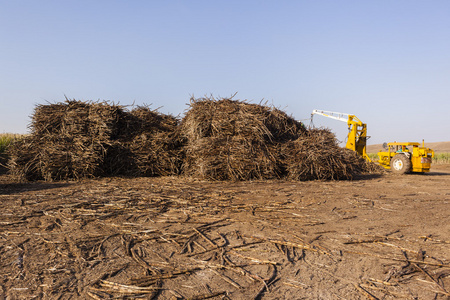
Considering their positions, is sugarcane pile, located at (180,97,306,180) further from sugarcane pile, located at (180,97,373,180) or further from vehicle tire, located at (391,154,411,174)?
vehicle tire, located at (391,154,411,174)

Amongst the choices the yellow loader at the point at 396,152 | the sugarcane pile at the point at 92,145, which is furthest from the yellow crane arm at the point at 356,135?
the sugarcane pile at the point at 92,145

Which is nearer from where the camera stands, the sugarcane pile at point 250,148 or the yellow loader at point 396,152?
the sugarcane pile at point 250,148

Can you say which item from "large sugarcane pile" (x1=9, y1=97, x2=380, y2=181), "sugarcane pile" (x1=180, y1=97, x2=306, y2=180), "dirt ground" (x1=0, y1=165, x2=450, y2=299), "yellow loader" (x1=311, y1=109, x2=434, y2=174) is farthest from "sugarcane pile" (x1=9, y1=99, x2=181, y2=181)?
"yellow loader" (x1=311, y1=109, x2=434, y2=174)

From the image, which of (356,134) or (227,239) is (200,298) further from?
(356,134)

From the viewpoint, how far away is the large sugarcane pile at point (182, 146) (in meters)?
8.70

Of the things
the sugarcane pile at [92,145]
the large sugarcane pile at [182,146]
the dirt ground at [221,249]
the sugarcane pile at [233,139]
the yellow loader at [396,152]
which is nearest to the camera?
the dirt ground at [221,249]

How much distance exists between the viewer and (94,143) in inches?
369

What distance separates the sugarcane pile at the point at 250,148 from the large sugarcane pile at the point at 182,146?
0.03m

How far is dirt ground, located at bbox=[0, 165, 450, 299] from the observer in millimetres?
2477

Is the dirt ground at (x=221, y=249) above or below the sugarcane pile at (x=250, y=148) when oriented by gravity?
below

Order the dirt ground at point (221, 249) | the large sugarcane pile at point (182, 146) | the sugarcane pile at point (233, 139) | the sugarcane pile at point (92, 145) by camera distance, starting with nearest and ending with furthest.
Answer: the dirt ground at point (221, 249) < the sugarcane pile at point (233, 139) < the large sugarcane pile at point (182, 146) < the sugarcane pile at point (92, 145)

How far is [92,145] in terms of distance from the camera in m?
9.25

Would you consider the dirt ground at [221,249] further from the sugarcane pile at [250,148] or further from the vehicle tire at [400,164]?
the vehicle tire at [400,164]

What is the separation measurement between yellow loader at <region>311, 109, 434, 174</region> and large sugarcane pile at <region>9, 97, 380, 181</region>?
5.46m
